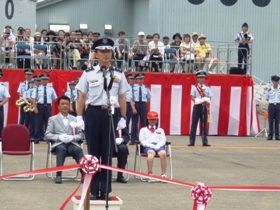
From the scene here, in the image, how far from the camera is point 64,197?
38.0 ft

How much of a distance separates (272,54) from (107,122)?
25725mm

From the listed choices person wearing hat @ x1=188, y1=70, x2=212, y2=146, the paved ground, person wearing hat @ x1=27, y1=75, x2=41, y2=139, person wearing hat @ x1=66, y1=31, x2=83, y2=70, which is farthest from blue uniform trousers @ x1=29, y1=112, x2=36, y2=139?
person wearing hat @ x1=188, y1=70, x2=212, y2=146

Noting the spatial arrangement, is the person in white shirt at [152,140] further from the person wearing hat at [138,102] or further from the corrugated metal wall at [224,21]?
the corrugated metal wall at [224,21]

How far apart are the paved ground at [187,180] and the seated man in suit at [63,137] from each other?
1.49 ft

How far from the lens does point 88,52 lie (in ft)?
80.7

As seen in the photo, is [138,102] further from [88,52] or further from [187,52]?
[187,52]

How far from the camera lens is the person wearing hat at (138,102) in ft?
69.6

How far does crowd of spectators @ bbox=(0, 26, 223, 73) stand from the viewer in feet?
78.1

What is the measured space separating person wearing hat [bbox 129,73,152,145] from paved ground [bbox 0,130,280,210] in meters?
1.44

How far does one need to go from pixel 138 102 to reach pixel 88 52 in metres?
3.93

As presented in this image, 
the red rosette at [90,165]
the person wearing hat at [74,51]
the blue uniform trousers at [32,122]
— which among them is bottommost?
the blue uniform trousers at [32,122]

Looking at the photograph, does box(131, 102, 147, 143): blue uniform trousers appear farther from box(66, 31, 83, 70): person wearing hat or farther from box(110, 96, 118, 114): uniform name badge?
box(110, 96, 118, 114): uniform name badge

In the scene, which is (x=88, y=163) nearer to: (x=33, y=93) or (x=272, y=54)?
(x=33, y=93)

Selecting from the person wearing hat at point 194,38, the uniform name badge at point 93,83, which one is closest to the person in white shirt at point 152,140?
the uniform name badge at point 93,83
